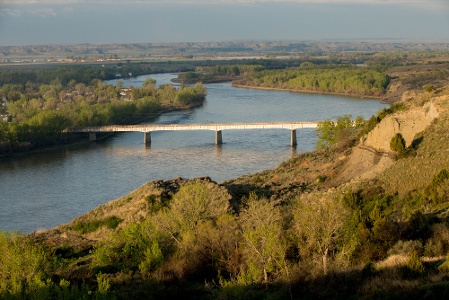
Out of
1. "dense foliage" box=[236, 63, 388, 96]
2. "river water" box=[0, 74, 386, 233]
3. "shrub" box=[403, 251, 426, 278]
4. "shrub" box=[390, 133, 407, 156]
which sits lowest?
"river water" box=[0, 74, 386, 233]

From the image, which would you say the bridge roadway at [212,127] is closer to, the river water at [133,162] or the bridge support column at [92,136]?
the bridge support column at [92,136]

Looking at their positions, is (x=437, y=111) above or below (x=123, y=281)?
above

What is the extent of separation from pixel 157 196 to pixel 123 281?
738cm

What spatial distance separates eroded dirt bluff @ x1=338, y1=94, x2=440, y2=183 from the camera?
780 inches

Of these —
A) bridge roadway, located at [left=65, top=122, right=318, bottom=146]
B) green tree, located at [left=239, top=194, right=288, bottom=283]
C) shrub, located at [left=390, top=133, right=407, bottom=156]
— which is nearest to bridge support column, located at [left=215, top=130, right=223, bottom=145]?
bridge roadway, located at [left=65, top=122, right=318, bottom=146]

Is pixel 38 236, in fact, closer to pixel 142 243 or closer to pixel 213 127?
pixel 142 243

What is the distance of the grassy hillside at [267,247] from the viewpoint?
1041cm

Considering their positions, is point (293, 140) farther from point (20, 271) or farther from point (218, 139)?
point (20, 271)

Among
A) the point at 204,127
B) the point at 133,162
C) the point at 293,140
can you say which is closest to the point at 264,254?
the point at 133,162

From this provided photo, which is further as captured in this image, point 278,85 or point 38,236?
point 278,85

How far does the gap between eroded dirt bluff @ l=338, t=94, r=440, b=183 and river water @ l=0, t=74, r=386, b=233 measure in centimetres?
1127

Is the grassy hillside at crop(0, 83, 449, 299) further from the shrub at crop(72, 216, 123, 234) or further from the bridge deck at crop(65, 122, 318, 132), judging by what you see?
the bridge deck at crop(65, 122, 318, 132)

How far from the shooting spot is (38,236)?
1834cm

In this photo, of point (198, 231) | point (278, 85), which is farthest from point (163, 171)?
point (278, 85)
